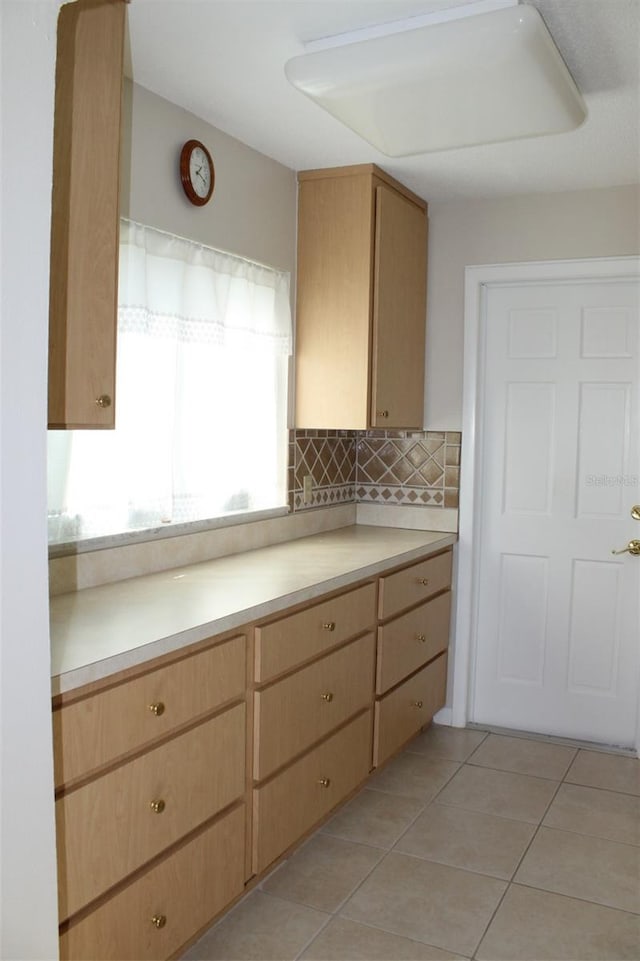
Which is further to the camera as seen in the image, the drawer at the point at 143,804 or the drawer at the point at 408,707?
the drawer at the point at 408,707

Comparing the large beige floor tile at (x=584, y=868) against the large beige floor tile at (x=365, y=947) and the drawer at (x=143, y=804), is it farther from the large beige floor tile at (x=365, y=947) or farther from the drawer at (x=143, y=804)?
the drawer at (x=143, y=804)

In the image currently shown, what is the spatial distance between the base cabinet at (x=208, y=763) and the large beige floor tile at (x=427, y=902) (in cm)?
27

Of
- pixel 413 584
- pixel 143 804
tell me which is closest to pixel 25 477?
pixel 143 804

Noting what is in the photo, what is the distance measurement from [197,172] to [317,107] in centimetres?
45

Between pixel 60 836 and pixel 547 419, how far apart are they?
2821mm

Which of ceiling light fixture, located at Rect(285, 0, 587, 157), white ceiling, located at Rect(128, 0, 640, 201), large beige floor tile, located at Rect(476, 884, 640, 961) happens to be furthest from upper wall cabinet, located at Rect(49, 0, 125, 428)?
large beige floor tile, located at Rect(476, 884, 640, 961)

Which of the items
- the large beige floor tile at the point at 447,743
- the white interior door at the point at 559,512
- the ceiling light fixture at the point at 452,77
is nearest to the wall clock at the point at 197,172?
the ceiling light fixture at the point at 452,77

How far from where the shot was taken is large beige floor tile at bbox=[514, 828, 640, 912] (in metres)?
2.63

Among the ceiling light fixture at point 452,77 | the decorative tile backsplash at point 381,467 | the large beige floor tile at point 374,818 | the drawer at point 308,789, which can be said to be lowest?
the large beige floor tile at point 374,818

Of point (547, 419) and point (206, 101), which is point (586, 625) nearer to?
point (547, 419)

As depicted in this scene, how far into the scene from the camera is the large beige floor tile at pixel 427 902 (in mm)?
2422

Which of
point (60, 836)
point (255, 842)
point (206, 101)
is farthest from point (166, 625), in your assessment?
point (206, 101)

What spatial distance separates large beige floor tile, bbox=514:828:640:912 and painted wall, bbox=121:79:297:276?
2.35 m

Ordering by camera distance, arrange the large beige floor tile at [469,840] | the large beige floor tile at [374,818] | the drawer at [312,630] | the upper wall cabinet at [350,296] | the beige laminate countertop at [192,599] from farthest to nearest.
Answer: the upper wall cabinet at [350,296] → the large beige floor tile at [374,818] → the large beige floor tile at [469,840] → the drawer at [312,630] → the beige laminate countertop at [192,599]
